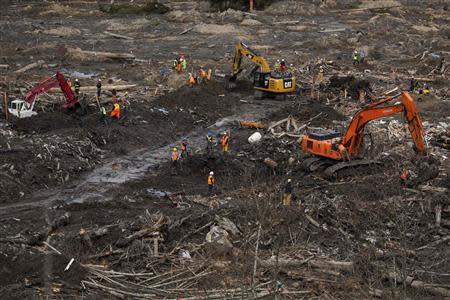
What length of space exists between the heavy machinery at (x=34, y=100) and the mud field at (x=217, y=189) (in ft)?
2.02

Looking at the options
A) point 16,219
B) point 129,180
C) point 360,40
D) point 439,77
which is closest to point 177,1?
point 360,40

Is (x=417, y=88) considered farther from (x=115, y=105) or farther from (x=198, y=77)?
(x=115, y=105)

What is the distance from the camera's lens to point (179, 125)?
26.9 m

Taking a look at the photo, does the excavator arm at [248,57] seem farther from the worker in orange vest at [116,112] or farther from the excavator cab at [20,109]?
the excavator cab at [20,109]

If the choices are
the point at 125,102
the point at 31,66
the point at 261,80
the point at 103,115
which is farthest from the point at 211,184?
the point at 31,66

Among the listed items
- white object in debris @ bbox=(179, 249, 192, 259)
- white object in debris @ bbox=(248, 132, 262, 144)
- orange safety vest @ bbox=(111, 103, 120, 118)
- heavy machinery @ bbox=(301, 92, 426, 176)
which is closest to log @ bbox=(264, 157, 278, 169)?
heavy machinery @ bbox=(301, 92, 426, 176)

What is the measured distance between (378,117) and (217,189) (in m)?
5.29

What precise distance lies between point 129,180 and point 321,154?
6.14m

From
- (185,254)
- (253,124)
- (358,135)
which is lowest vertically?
(253,124)

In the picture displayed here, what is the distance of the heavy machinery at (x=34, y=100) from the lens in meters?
24.5

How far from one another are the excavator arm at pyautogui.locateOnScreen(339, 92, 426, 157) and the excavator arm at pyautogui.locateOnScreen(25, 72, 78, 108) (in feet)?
36.2

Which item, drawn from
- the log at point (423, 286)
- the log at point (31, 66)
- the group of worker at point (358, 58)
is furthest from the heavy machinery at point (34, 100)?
the group of worker at point (358, 58)

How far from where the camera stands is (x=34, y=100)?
2519 centimetres

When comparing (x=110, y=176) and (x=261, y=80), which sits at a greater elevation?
(x=261, y=80)
